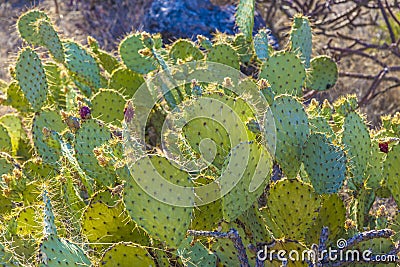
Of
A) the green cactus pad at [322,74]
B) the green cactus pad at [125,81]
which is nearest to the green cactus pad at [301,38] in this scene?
the green cactus pad at [322,74]

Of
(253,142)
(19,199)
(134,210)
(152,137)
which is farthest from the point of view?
(152,137)

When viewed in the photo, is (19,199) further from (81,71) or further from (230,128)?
(230,128)

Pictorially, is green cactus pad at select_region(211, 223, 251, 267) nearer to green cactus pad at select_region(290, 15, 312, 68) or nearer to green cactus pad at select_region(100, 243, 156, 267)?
green cactus pad at select_region(100, 243, 156, 267)

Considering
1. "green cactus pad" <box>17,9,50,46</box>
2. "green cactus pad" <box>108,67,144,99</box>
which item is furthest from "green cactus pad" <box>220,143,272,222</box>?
"green cactus pad" <box>17,9,50,46</box>

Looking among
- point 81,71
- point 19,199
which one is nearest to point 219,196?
point 19,199

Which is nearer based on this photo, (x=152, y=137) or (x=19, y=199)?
(x=19, y=199)

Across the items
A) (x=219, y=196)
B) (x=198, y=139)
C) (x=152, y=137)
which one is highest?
(x=198, y=139)
